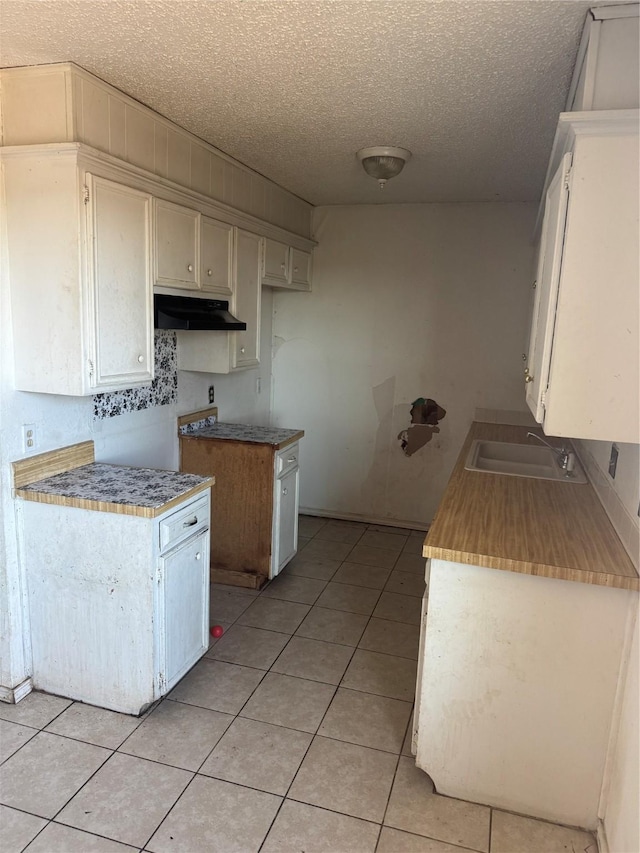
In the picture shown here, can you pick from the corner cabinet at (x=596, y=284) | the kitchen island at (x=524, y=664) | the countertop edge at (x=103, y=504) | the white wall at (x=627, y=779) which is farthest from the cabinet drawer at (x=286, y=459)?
the white wall at (x=627, y=779)

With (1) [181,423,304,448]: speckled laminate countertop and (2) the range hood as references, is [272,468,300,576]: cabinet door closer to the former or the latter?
(1) [181,423,304,448]: speckled laminate countertop

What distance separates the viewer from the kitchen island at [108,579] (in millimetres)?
2229

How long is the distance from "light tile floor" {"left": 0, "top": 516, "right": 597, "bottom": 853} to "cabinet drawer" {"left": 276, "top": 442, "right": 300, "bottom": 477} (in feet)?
2.80

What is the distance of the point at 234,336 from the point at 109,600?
5.36 feet

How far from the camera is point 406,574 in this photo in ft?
12.3

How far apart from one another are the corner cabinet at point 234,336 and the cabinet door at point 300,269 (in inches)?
23.9

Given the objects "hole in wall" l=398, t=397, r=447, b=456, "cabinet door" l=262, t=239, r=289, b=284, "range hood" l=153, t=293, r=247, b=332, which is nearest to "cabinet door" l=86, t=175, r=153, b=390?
"range hood" l=153, t=293, r=247, b=332

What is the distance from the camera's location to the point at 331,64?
1979 millimetres

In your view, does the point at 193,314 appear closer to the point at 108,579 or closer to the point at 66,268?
the point at 66,268

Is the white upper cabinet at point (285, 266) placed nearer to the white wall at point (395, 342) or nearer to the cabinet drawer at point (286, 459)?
the white wall at point (395, 342)

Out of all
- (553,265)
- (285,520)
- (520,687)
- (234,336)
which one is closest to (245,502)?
(285,520)

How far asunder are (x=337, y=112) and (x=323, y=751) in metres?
2.49

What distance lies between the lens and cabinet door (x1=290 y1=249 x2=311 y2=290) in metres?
4.13

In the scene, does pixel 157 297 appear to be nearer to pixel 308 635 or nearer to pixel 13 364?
pixel 13 364
